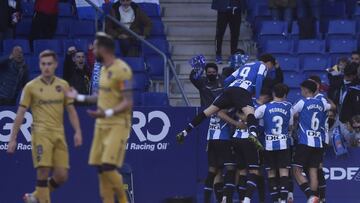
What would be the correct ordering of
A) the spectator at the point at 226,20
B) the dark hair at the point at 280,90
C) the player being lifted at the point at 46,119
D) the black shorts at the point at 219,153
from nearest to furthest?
the player being lifted at the point at 46,119, the dark hair at the point at 280,90, the black shorts at the point at 219,153, the spectator at the point at 226,20

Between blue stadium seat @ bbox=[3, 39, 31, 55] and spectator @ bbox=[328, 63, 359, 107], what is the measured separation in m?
5.78

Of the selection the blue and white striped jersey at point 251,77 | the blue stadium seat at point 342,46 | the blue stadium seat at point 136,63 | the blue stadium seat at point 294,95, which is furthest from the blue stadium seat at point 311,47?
the blue and white striped jersey at point 251,77

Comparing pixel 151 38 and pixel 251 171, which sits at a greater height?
pixel 151 38

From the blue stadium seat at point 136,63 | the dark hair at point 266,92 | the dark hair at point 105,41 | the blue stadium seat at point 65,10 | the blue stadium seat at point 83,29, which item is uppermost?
the blue stadium seat at point 65,10

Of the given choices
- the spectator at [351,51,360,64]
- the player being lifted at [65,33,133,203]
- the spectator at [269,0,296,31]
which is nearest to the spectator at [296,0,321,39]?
the spectator at [269,0,296,31]

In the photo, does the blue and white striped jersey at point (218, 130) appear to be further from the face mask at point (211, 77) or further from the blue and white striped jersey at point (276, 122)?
the face mask at point (211, 77)

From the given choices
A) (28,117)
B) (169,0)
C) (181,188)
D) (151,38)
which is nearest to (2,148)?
(28,117)

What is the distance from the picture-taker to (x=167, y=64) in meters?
21.8

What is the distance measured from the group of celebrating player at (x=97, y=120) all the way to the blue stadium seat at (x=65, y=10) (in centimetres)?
747

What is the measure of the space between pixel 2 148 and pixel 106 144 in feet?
18.0

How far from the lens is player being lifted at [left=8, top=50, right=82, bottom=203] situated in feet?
56.0

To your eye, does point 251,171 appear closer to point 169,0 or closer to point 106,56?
point 106,56

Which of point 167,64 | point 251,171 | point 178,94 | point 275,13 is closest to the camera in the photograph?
point 251,171

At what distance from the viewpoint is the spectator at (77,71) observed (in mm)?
21500
